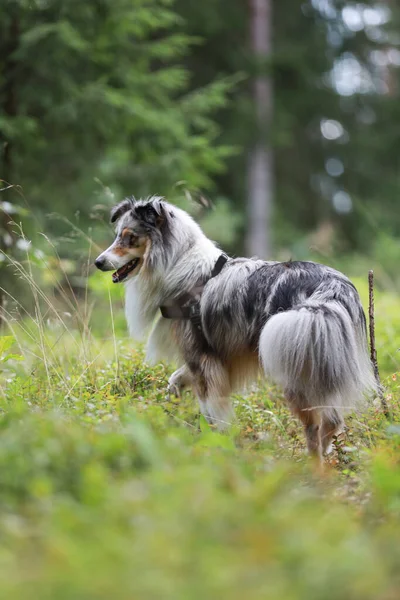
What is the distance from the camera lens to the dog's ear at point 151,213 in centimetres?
475

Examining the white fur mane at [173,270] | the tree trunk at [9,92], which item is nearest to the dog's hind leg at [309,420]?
the white fur mane at [173,270]

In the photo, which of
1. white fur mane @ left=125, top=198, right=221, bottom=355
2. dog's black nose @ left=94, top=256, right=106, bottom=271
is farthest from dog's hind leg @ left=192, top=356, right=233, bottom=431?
dog's black nose @ left=94, top=256, right=106, bottom=271

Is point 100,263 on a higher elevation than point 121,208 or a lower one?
lower

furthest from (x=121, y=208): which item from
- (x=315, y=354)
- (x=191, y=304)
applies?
(x=315, y=354)

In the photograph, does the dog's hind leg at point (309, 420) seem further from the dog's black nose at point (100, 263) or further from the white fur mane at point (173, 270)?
the dog's black nose at point (100, 263)

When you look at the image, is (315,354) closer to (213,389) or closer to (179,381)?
(213,389)

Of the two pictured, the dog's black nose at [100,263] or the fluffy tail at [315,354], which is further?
the dog's black nose at [100,263]

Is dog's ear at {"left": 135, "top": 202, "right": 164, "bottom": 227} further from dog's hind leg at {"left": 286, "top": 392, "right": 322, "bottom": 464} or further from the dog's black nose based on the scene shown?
dog's hind leg at {"left": 286, "top": 392, "right": 322, "bottom": 464}

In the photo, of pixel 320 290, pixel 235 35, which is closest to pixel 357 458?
pixel 320 290

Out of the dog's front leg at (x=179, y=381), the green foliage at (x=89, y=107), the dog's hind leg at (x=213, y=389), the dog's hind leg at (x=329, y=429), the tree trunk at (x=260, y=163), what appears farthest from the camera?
the tree trunk at (x=260, y=163)

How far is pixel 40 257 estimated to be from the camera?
536 cm

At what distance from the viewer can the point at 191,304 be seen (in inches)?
187

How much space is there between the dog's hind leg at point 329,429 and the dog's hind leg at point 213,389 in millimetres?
616

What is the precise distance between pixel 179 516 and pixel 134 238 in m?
2.87
